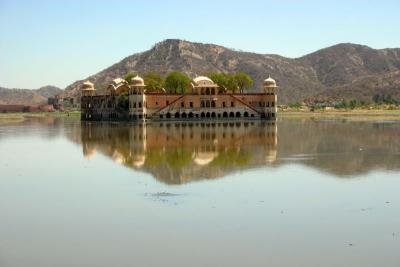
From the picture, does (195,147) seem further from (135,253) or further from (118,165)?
(135,253)

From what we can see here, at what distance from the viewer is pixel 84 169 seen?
25781mm

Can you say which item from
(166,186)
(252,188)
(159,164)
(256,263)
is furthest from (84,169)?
(256,263)

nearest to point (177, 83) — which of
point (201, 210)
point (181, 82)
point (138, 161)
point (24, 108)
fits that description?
point (181, 82)

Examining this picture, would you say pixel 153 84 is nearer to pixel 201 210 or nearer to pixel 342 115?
pixel 342 115

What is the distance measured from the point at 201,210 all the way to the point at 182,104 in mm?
64664

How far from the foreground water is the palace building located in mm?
47035

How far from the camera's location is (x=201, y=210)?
16172 millimetres

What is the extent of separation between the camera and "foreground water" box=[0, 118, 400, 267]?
12219 mm

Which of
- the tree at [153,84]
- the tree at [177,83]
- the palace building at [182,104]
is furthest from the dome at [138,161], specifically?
the tree at [177,83]

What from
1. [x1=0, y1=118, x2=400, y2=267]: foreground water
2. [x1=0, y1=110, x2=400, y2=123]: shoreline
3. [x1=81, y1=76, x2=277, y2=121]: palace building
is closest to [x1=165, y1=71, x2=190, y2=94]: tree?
[x1=81, y1=76, x2=277, y2=121]: palace building

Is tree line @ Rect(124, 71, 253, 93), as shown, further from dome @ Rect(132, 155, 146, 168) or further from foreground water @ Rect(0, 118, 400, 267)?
foreground water @ Rect(0, 118, 400, 267)

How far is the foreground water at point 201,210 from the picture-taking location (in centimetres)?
1222

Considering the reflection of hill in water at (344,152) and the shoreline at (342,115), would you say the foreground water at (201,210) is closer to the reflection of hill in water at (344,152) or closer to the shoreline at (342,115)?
the reflection of hill in water at (344,152)

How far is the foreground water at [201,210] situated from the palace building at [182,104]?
4703 cm
